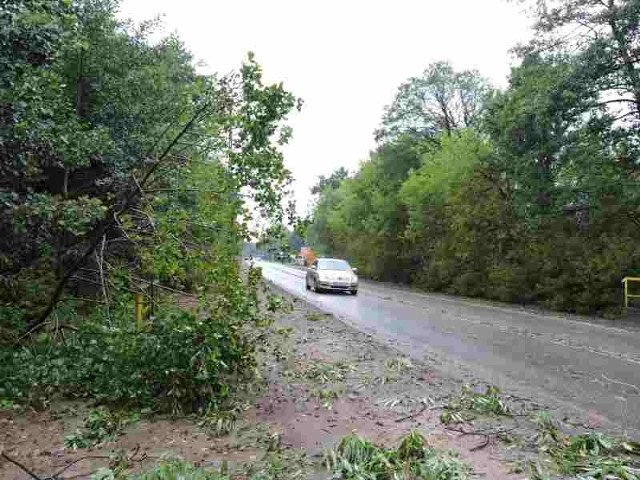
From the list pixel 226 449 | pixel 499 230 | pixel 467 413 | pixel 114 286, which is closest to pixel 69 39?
pixel 114 286

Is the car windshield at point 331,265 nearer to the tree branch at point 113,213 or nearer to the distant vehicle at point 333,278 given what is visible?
the distant vehicle at point 333,278

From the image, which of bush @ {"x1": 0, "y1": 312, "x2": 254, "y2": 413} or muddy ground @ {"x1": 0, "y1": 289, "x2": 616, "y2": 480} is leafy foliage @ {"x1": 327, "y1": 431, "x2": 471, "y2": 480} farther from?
bush @ {"x1": 0, "y1": 312, "x2": 254, "y2": 413}

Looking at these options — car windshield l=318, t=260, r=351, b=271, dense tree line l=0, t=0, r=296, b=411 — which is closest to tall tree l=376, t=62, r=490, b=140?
car windshield l=318, t=260, r=351, b=271

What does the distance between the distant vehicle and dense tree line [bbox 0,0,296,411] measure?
48.1ft

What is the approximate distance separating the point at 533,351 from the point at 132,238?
22.8ft

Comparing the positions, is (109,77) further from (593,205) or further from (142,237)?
(593,205)

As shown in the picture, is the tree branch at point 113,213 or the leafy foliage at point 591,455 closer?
the leafy foliage at point 591,455

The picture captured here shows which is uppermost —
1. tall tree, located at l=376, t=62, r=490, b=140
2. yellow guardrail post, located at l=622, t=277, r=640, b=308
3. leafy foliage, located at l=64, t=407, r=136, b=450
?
tall tree, located at l=376, t=62, r=490, b=140

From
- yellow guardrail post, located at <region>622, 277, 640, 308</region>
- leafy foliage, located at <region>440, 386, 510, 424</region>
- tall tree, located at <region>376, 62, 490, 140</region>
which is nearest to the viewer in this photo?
leafy foliage, located at <region>440, 386, 510, 424</region>

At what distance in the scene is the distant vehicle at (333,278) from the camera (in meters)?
22.1

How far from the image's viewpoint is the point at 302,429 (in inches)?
203

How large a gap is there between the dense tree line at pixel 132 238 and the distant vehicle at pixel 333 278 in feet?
48.1

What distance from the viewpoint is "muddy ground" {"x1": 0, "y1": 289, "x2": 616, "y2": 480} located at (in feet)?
14.7

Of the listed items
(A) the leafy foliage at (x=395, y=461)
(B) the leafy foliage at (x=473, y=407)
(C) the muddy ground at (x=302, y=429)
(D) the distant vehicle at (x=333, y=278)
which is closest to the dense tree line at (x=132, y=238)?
(C) the muddy ground at (x=302, y=429)
